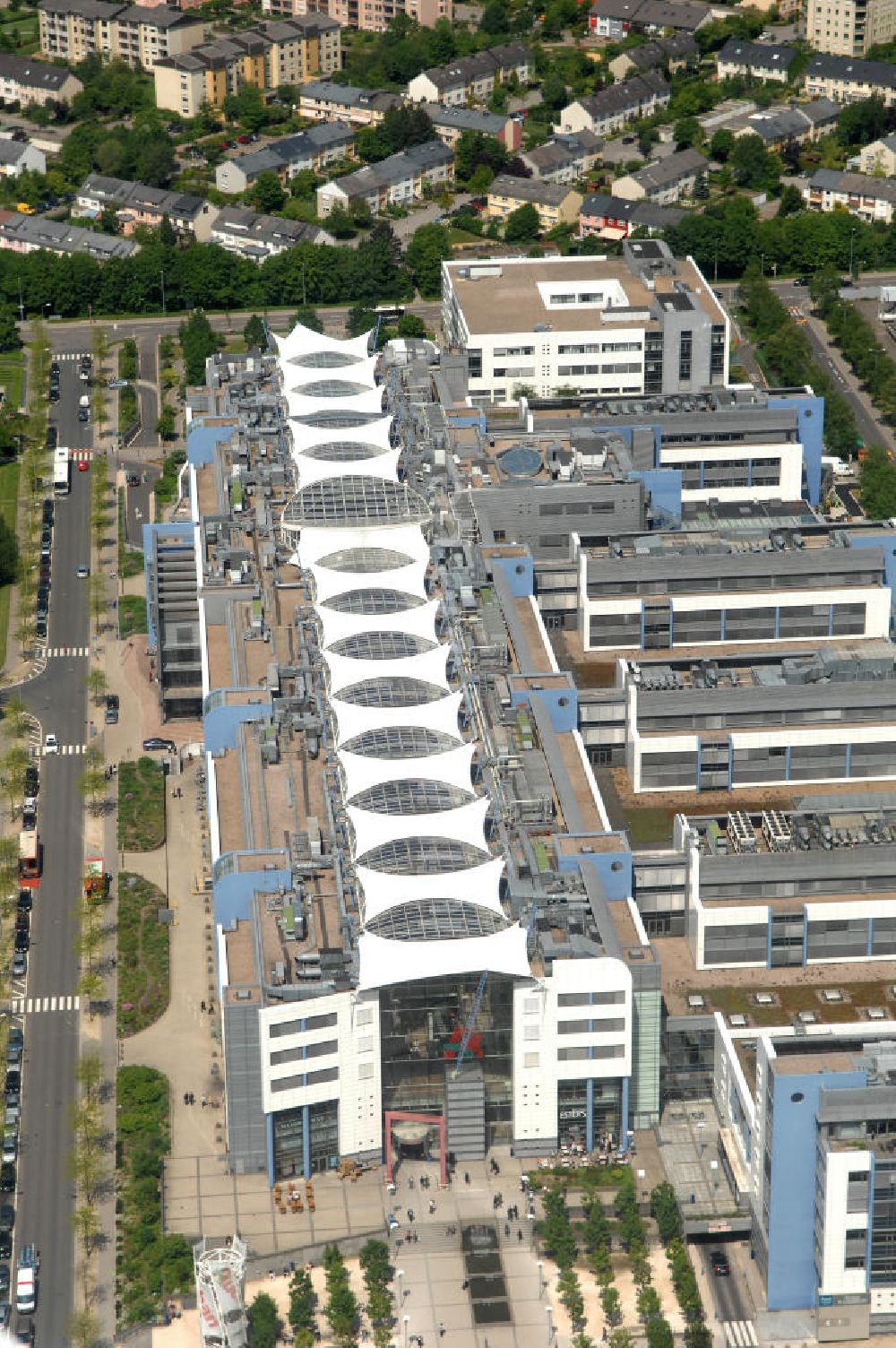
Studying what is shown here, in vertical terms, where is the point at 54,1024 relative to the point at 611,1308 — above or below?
above

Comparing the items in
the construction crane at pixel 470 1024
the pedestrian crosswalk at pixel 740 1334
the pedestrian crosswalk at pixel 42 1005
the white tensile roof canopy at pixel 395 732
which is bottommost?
the pedestrian crosswalk at pixel 740 1334

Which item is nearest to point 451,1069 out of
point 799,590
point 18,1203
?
point 18,1203

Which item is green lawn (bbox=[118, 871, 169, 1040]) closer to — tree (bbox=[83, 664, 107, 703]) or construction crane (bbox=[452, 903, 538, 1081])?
construction crane (bbox=[452, 903, 538, 1081])

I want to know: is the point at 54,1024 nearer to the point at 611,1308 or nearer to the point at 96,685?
the point at 611,1308

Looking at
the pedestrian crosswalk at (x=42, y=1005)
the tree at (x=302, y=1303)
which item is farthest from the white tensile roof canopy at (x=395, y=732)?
the pedestrian crosswalk at (x=42, y=1005)

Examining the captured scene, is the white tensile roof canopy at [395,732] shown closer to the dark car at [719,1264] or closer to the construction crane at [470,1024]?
the construction crane at [470,1024]

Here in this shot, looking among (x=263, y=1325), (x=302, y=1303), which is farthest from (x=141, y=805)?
(x=263, y=1325)
